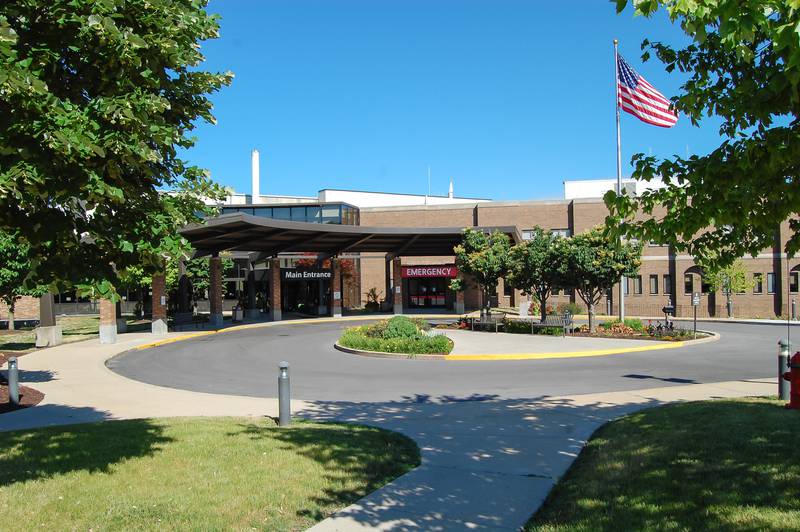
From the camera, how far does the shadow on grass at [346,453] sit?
6.11m

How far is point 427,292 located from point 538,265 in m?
24.9

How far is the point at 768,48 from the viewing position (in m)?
5.58

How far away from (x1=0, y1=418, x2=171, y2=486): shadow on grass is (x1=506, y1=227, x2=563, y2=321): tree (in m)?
20.3

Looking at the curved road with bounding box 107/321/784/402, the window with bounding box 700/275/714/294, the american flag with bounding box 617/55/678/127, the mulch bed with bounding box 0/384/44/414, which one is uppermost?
the american flag with bounding box 617/55/678/127

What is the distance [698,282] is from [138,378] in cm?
3959

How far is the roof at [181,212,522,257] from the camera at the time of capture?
29.7 metres

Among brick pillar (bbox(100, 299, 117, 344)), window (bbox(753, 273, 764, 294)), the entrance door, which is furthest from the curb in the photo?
window (bbox(753, 273, 764, 294))

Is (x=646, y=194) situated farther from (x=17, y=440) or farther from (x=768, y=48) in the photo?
(x=17, y=440)

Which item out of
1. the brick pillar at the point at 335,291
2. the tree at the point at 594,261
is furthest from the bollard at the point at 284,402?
the brick pillar at the point at 335,291

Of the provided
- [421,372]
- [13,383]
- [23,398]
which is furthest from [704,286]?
[13,383]

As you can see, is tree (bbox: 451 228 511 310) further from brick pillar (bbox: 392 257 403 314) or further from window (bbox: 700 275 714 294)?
window (bbox: 700 275 714 294)

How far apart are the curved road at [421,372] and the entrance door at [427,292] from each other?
27.9 meters

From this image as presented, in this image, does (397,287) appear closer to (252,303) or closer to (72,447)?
(252,303)

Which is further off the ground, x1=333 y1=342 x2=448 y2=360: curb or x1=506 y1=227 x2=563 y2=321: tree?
x1=506 y1=227 x2=563 y2=321: tree
